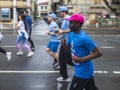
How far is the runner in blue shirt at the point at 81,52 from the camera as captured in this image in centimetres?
574

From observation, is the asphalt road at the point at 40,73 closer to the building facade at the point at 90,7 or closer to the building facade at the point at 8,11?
the building facade at the point at 8,11

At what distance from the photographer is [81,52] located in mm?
5863

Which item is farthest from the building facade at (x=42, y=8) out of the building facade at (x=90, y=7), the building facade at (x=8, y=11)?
the building facade at (x=8, y=11)

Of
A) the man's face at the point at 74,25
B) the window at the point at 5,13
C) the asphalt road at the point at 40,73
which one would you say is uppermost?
the man's face at the point at 74,25

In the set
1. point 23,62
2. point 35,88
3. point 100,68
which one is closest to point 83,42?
point 35,88

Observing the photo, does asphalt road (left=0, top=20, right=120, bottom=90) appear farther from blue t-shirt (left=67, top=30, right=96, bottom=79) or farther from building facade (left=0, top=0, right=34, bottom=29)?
building facade (left=0, top=0, right=34, bottom=29)

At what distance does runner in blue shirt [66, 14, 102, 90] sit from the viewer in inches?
226

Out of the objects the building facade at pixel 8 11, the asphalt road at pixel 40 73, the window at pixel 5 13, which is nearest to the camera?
the asphalt road at pixel 40 73

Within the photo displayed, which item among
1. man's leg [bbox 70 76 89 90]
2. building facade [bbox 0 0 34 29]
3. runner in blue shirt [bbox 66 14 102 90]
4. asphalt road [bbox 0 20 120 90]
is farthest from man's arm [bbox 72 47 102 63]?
building facade [bbox 0 0 34 29]

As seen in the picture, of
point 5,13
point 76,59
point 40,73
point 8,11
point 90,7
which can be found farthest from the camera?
point 90,7

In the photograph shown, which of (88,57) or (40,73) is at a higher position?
(88,57)

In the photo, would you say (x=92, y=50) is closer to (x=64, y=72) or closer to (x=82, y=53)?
(x=82, y=53)

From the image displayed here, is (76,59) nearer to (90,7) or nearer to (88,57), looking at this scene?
(88,57)

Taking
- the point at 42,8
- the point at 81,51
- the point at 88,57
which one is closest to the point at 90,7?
the point at 81,51
